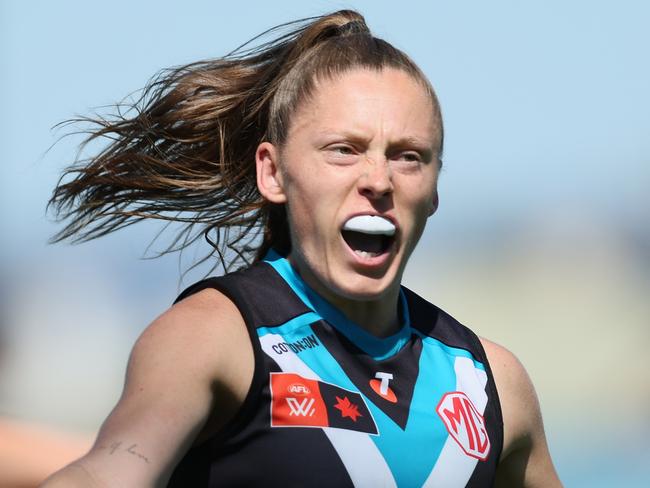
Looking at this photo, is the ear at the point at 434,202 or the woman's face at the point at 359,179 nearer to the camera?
the woman's face at the point at 359,179

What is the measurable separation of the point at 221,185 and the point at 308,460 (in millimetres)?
1066

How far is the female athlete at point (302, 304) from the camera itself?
3186 millimetres

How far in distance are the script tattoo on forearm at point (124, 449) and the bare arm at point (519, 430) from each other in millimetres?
1315

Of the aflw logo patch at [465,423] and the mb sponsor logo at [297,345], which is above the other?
the mb sponsor logo at [297,345]

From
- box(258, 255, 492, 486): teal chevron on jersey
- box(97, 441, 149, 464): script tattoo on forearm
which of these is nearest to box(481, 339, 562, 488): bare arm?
box(258, 255, 492, 486): teal chevron on jersey

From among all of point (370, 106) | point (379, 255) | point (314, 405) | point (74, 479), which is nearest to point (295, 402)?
point (314, 405)

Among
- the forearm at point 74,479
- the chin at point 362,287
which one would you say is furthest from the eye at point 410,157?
the forearm at point 74,479

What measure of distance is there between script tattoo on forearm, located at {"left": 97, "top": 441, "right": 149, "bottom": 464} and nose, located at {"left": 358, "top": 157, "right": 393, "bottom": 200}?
0.93m

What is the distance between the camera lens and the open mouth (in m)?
3.45

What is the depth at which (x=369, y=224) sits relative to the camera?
345 cm

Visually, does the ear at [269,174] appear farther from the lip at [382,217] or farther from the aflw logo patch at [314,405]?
the aflw logo patch at [314,405]

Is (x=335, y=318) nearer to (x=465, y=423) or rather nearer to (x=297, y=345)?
(x=297, y=345)

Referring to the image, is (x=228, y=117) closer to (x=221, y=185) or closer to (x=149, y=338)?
(x=221, y=185)

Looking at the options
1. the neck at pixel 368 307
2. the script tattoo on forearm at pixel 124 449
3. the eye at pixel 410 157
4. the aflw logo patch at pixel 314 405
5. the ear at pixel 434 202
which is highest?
the eye at pixel 410 157
